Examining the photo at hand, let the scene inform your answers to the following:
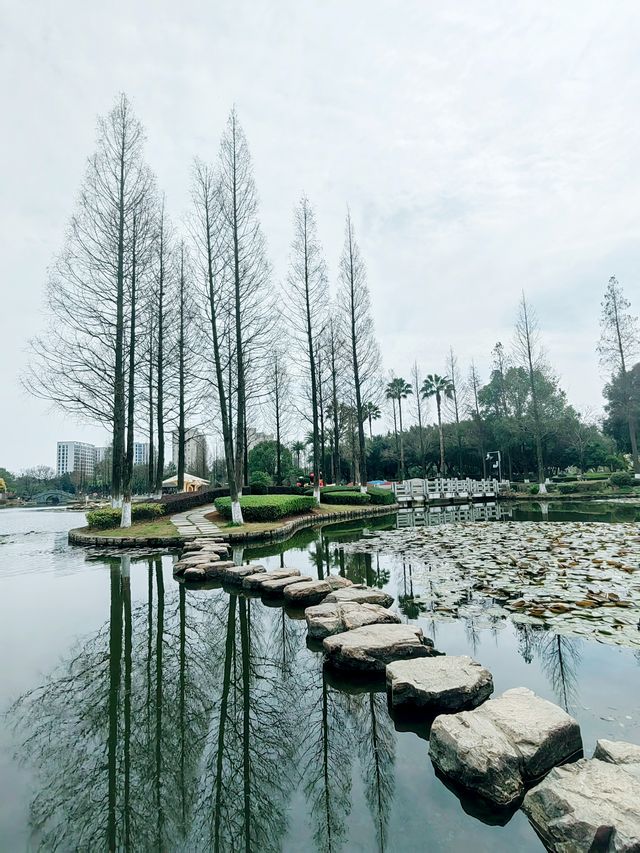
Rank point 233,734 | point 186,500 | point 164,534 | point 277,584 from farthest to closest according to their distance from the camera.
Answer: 1. point 186,500
2. point 164,534
3. point 277,584
4. point 233,734

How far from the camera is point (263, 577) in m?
6.16

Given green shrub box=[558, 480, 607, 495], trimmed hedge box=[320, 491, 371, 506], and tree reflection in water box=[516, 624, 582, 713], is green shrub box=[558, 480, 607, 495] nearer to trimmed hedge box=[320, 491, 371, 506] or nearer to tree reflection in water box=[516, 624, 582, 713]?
trimmed hedge box=[320, 491, 371, 506]

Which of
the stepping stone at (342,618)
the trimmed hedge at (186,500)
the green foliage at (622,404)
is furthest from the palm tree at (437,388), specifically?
the stepping stone at (342,618)

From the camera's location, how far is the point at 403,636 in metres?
3.60

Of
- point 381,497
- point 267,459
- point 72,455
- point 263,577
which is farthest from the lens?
point 72,455

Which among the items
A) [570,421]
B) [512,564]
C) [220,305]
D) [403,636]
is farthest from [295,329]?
[570,421]

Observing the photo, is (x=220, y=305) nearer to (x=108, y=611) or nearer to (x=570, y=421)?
(x=108, y=611)

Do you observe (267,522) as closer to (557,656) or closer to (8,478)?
(557,656)

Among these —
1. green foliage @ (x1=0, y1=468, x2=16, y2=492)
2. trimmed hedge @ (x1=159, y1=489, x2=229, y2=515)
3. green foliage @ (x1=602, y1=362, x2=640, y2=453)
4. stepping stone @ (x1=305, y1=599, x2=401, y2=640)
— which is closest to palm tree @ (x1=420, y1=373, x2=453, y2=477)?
green foliage @ (x1=602, y1=362, x2=640, y2=453)

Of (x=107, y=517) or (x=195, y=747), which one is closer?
(x=195, y=747)

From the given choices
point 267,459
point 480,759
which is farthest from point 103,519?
point 267,459

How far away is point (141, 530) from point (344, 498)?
10.1 metres

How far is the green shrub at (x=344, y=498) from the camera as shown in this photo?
64.8 ft

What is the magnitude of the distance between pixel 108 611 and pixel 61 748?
2890 millimetres
